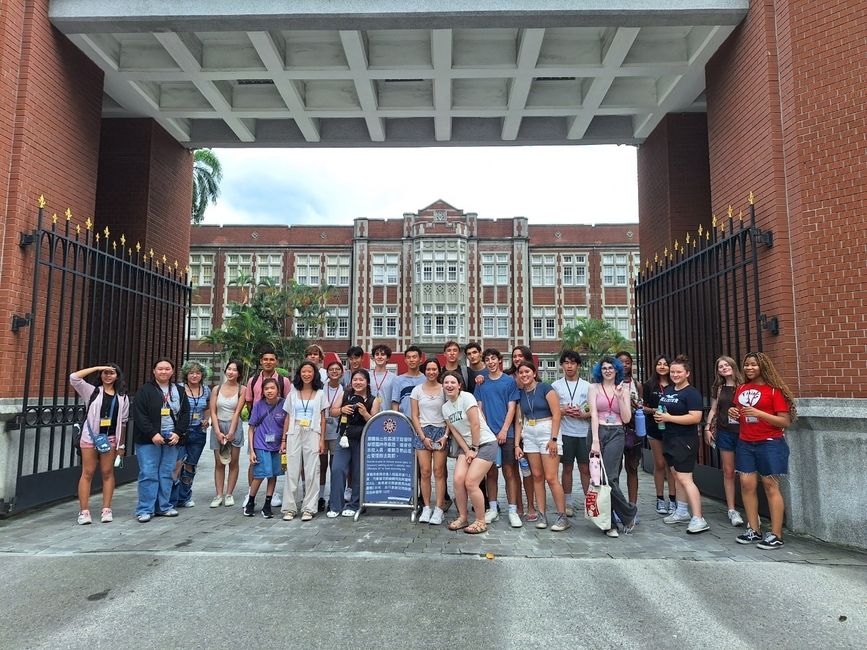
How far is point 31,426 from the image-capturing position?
21.6ft

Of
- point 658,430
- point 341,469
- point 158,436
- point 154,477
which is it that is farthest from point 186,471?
point 658,430

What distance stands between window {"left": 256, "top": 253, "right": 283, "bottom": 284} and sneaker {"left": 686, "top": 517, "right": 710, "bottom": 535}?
4408cm

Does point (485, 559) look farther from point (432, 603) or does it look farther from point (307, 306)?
point (307, 306)

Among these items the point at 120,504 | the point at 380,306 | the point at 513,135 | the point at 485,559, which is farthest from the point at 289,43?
the point at 380,306

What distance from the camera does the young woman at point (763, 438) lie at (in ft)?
17.9

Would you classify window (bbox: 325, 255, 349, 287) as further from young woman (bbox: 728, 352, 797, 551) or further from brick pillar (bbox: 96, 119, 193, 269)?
young woman (bbox: 728, 352, 797, 551)

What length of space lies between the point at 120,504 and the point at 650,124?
34.9 feet

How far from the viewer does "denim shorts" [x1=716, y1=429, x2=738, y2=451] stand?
6054mm

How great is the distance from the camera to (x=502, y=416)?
637cm

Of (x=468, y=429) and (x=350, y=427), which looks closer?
(x=468, y=429)

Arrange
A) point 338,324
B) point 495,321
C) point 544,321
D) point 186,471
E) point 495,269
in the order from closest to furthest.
Answer: point 186,471 < point 495,321 < point 544,321 < point 495,269 < point 338,324

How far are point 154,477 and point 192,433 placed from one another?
73 cm

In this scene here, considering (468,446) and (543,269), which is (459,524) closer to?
(468,446)

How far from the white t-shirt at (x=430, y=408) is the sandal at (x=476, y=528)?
41.9 inches
